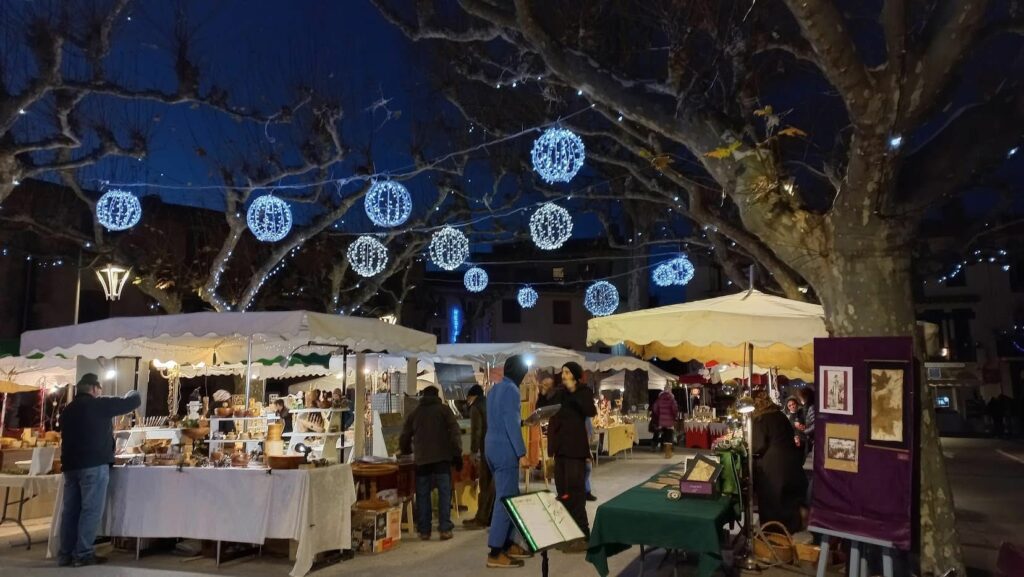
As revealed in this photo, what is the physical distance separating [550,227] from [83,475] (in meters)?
8.95

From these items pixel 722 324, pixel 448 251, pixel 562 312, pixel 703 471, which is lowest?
pixel 703 471

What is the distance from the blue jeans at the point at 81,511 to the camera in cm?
670

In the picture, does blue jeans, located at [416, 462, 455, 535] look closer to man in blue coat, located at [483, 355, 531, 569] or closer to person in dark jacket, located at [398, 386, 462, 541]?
person in dark jacket, located at [398, 386, 462, 541]

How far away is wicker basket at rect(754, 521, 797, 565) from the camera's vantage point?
623 cm

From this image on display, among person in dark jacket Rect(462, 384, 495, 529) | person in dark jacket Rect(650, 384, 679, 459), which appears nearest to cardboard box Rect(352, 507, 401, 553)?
person in dark jacket Rect(462, 384, 495, 529)

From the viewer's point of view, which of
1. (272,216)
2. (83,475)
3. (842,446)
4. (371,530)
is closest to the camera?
(842,446)

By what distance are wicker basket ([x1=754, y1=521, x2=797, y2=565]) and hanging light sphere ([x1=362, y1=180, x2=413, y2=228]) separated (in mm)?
7861

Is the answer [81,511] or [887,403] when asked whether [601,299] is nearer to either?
[81,511]

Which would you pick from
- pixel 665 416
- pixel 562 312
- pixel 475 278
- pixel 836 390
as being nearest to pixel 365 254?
pixel 475 278

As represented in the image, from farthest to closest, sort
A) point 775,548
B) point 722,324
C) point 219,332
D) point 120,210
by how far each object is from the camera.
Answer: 1. point 120,210
2. point 219,332
3. point 775,548
4. point 722,324

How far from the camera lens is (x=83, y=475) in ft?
22.0

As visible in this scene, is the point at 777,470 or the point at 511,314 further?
the point at 511,314

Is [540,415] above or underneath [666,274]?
underneath

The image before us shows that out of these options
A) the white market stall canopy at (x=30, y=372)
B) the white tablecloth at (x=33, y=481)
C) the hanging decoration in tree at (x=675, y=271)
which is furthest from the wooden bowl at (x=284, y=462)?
the hanging decoration in tree at (x=675, y=271)
